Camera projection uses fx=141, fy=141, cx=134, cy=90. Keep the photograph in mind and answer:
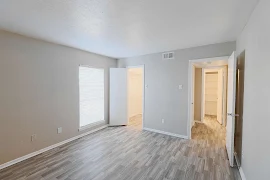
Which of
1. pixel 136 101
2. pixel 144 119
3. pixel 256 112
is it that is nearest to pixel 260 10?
pixel 256 112

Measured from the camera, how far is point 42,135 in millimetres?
3139

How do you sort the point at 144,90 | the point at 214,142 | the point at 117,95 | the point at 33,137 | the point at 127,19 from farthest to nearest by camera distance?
1. the point at 117,95
2. the point at 144,90
3. the point at 214,142
4. the point at 33,137
5. the point at 127,19

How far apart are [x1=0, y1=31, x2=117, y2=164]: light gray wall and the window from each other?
0.23 meters

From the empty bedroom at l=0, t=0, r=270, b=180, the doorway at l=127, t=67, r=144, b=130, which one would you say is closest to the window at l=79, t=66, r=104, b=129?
the empty bedroom at l=0, t=0, r=270, b=180

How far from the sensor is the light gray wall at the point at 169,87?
3.80 metres

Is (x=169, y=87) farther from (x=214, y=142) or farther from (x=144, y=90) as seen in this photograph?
(x=214, y=142)

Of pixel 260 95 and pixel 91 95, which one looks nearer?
pixel 260 95

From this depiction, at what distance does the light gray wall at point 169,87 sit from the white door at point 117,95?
0.76m

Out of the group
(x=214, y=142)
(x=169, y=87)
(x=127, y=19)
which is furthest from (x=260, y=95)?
(x=169, y=87)

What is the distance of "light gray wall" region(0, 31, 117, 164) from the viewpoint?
258cm

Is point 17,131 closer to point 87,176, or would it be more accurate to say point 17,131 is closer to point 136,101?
point 87,176

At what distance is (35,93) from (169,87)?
11.0 ft

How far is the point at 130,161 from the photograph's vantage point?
2750 mm

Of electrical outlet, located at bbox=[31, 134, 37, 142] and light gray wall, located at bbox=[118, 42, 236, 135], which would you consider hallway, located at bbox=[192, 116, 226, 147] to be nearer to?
light gray wall, located at bbox=[118, 42, 236, 135]
